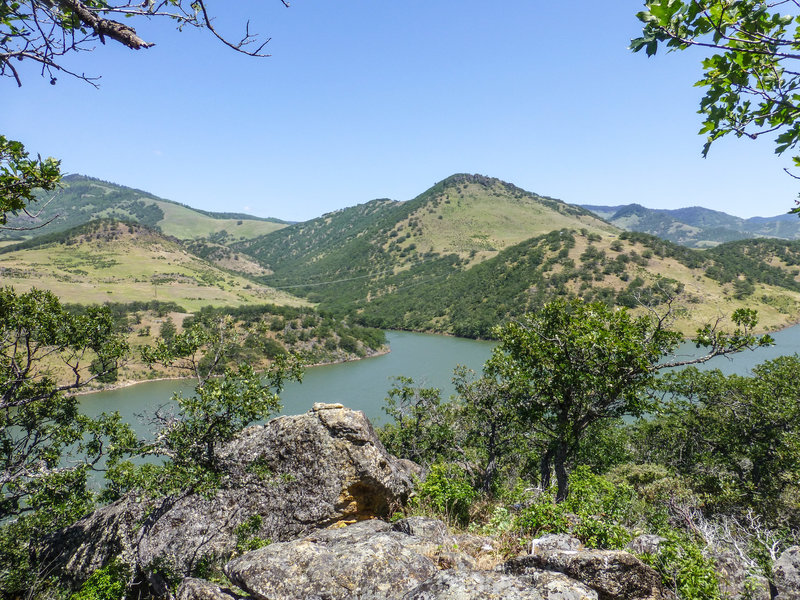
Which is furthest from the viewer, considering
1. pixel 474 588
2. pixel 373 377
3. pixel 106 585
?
pixel 373 377

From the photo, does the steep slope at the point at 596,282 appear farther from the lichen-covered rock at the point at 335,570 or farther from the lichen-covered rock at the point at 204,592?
the lichen-covered rock at the point at 204,592

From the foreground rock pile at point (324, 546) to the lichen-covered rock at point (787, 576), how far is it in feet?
0.05

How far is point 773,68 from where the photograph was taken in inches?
161

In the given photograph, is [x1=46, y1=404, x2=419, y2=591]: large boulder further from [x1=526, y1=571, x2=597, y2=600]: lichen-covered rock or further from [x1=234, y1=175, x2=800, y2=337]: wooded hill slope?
[x1=234, y1=175, x2=800, y2=337]: wooded hill slope

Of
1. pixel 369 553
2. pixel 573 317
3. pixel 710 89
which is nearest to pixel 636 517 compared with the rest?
pixel 573 317

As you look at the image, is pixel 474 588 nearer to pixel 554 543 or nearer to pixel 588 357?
pixel 554 543

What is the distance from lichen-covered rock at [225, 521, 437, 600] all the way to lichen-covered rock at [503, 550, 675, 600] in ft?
5.17

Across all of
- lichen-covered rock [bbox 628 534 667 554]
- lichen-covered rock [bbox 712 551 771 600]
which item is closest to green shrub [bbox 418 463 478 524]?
lichen-covered rock [bbox 628 534 667 554]

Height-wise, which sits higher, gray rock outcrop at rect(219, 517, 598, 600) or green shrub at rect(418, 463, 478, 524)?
gray rock outcrop at rect(219, 517, 598, 600)

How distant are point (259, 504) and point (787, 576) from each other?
35.7 ft

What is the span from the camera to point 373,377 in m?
68.8

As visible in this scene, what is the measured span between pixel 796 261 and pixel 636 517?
184 metres

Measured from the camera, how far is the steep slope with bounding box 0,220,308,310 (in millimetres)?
91938

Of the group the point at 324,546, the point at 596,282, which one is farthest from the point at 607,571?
the point at 596,282
